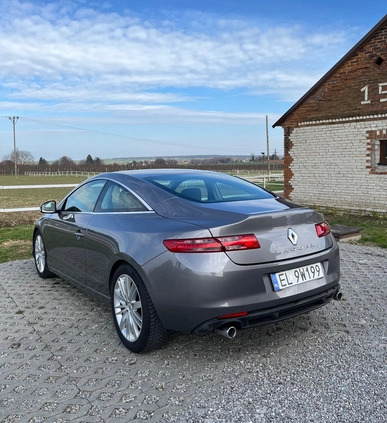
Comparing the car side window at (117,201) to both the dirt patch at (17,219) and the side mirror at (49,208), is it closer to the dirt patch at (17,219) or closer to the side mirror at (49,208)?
the side mirror at (49,208)

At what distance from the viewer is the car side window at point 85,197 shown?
14.2ft

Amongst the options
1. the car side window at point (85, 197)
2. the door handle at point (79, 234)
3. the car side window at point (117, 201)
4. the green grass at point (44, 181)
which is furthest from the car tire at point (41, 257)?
the green grass at point (44, 181)

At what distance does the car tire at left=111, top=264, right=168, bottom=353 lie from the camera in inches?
125

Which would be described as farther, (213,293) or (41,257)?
(41,257)

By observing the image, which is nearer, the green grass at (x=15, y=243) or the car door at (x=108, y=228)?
the car door at (x=108, y=228)

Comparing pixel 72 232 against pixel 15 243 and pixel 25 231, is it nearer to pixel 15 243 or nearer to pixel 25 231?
pixel 15 243

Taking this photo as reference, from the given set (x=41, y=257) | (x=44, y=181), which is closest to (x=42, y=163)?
(x=44, y=181)

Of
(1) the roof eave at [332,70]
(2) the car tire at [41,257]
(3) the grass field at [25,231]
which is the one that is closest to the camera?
(2) the car tire at [41,257]

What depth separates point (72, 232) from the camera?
14.5ft

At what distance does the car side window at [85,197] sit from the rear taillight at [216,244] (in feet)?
5.35

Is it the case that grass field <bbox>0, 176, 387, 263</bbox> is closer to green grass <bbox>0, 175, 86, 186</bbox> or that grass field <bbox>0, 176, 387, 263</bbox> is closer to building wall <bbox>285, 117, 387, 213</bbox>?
building wall <bbox>285, 117, 387, 213</bbox>

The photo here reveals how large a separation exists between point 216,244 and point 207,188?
106cm

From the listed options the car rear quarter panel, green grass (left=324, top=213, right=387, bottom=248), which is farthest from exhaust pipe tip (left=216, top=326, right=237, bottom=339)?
green grass (left=324, top=213, right=387, bottom=248)

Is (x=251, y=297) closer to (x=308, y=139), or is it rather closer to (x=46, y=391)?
(x=46, y=391)
